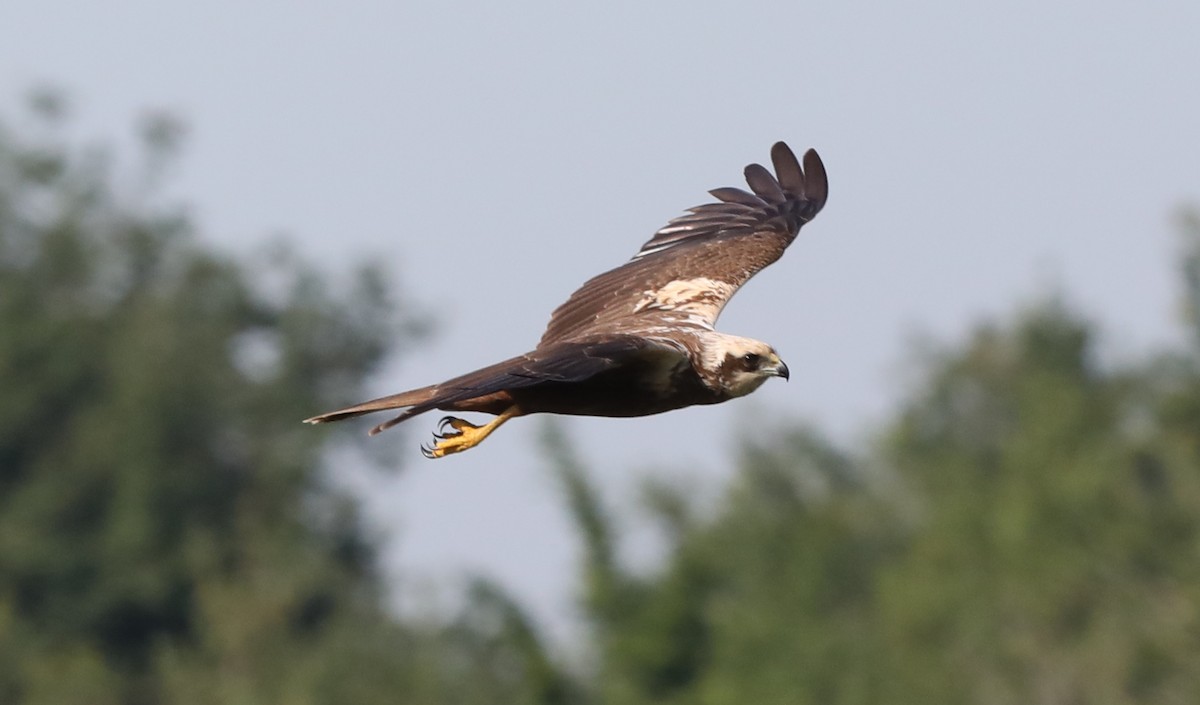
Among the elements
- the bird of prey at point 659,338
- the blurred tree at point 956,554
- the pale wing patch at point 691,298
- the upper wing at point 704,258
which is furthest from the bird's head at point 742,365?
the blurred tree at point 956,554

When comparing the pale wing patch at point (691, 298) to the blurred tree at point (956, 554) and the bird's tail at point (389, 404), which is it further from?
the blurred tree at point (956, 554)

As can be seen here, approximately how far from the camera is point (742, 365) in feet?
45.9

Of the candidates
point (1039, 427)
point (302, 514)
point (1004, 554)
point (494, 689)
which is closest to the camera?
point (494, 689)

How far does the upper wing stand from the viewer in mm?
15492

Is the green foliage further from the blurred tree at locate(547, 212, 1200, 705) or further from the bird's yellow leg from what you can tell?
the bird's yellow leg

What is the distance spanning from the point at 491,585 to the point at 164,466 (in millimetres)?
30188

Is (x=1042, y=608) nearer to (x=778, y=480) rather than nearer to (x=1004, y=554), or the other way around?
(x=1004, y=554)

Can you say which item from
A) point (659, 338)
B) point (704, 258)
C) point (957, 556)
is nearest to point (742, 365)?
point (659, 338)

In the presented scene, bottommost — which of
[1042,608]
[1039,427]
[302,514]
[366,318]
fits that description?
[1042,608]

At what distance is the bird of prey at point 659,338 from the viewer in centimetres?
1312

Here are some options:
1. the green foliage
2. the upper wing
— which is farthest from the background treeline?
the upper wing

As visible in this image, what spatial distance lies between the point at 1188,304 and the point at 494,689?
1931cm

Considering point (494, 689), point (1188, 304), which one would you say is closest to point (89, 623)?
point (494, 689)

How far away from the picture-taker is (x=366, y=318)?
67938mm
